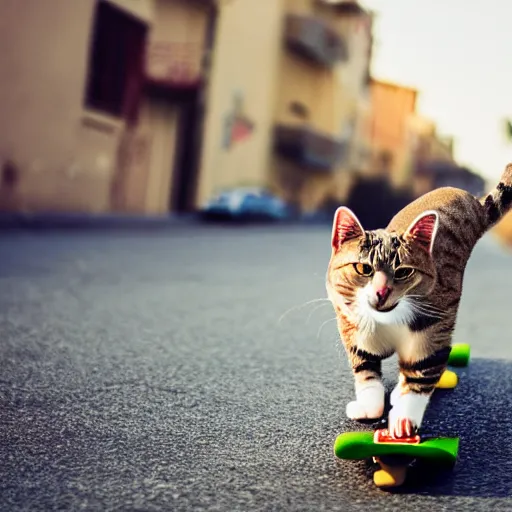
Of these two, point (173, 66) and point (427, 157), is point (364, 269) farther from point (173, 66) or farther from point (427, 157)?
point (427, 157)

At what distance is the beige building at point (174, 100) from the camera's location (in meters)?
14.9

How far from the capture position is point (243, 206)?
66.4 feet

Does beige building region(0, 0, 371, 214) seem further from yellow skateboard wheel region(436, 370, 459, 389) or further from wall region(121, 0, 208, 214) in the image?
yellow skateboard wheel region(436, 370, 459, 389)

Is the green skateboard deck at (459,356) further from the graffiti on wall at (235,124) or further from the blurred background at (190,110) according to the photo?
the graffiti on wall at (235,124)

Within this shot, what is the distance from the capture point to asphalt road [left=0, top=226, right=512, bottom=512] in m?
1.82

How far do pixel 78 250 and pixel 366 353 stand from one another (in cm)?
733

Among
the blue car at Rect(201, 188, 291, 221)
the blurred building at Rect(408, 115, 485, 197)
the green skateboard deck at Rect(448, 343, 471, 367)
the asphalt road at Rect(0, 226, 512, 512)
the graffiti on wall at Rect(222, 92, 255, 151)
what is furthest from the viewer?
the blurred building at Rect(408, 115, 485, 197)

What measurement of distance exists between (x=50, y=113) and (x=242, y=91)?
12.4 metres

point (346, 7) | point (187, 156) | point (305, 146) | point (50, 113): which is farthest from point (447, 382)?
point (346, 7)

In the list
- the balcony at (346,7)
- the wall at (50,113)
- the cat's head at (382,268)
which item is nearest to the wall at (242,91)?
the balcony at (346,7)

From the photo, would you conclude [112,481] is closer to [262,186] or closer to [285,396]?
[285,396]

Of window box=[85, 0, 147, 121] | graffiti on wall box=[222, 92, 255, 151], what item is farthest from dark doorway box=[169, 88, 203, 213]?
window box=[85, 0, 147, 121]

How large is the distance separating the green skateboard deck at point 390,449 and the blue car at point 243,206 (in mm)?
17679

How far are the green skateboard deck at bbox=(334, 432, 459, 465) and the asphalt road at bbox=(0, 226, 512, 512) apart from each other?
0.20 feet
